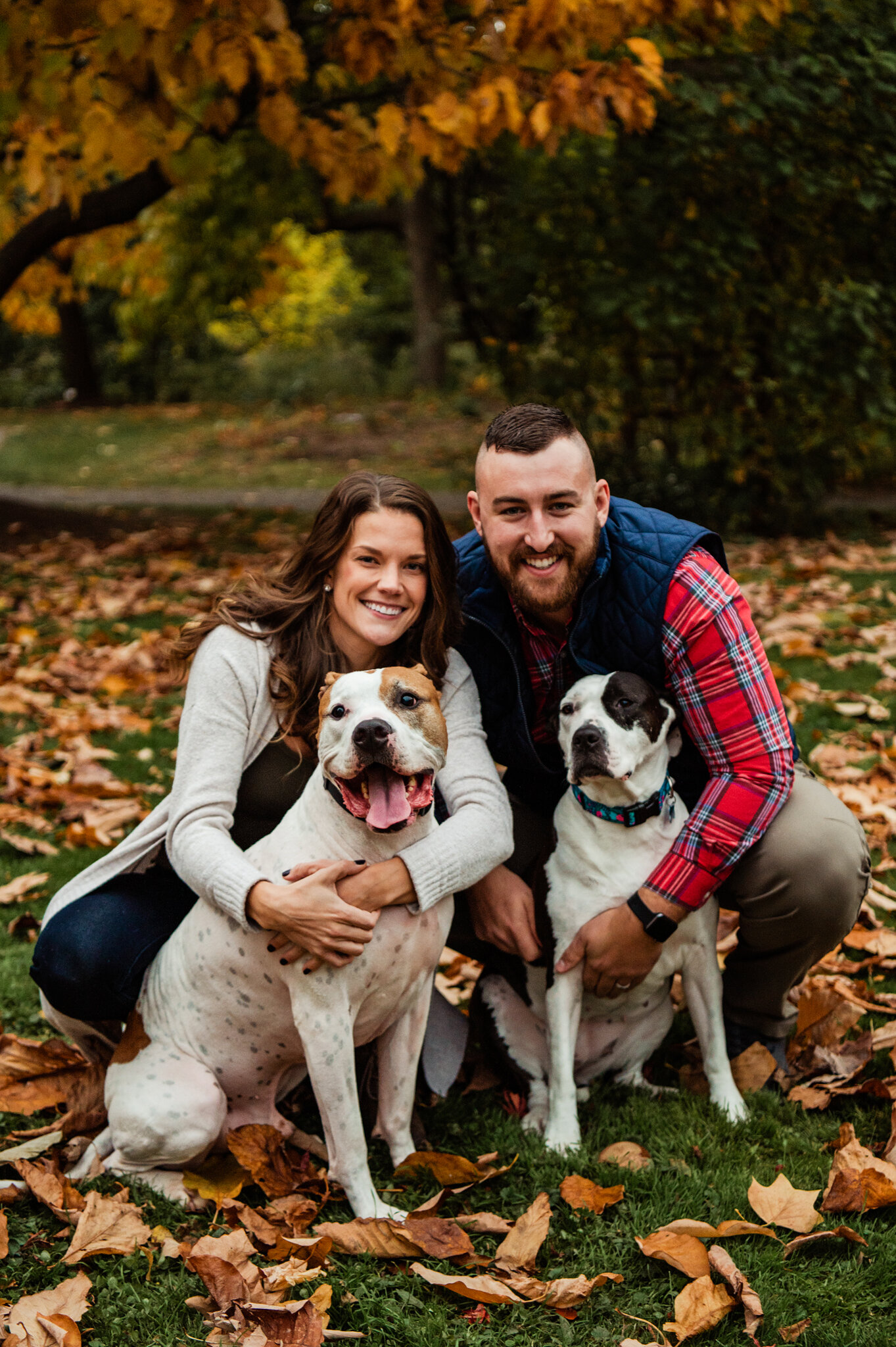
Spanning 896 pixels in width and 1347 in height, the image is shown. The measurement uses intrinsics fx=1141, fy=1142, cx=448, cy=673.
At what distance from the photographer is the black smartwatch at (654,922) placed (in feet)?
9.15

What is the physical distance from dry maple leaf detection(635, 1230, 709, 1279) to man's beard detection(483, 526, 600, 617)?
1.49m

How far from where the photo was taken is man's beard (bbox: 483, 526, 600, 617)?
2.96 m

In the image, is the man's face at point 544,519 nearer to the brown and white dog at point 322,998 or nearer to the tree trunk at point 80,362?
the brown and white dog at point 322,998

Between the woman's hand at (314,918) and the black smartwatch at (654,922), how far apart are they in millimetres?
685

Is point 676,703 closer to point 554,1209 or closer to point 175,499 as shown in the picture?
point 554,1209

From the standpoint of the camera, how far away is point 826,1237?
94.3 inches

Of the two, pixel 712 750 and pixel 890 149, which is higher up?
pixel 890 149

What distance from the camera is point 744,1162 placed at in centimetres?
268

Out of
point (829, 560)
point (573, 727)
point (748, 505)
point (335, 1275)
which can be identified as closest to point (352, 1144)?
point (335, 1275)

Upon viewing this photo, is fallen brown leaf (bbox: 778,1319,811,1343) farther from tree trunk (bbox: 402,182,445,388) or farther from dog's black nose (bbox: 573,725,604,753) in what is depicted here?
tree trunk (bbox: 402,182,445,388)

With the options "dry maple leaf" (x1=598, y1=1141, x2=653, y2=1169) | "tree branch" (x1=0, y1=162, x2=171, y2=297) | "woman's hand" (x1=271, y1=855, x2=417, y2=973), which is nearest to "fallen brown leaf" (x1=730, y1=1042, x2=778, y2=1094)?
"dry maple leaf" (x1=598, y1=1141, x2=653, y2=1169)

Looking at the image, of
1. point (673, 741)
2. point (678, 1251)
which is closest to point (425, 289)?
point (673, 741)

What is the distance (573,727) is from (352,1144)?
A: 3.64ft

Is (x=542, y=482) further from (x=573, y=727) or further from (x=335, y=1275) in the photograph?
(x=335, y=1275)
